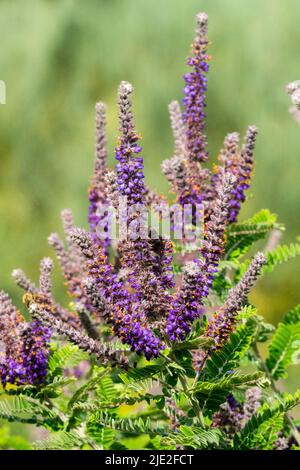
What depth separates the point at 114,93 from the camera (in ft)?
59.4

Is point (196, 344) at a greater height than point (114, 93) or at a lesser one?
lesser

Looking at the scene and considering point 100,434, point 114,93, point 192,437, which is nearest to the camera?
point 192,437

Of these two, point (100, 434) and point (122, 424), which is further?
point (100, 434)

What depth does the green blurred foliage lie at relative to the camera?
54.1 ft

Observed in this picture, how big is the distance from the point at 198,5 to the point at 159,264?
16129mm

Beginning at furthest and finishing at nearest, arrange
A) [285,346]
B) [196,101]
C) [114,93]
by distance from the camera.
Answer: [114,93]
[285,346]
[196,101]

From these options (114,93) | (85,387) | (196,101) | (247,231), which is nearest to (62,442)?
(85,387)

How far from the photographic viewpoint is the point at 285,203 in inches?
638

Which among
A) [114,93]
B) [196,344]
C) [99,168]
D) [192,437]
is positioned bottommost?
[192,437]

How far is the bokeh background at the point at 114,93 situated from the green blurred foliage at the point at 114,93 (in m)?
0.03

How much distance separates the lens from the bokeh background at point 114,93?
1648cm

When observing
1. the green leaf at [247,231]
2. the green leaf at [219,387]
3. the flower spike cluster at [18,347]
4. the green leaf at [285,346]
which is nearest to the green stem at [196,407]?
the green leaf at [219,387]

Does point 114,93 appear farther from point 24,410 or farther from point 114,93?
point 24,410

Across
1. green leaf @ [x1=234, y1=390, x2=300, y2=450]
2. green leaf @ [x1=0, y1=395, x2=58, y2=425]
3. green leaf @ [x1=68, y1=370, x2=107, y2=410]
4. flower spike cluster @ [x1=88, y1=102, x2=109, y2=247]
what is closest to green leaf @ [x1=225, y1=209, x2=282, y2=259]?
flower spike cluster @ [x1=88, y1=102, x2=109, y2=247]
